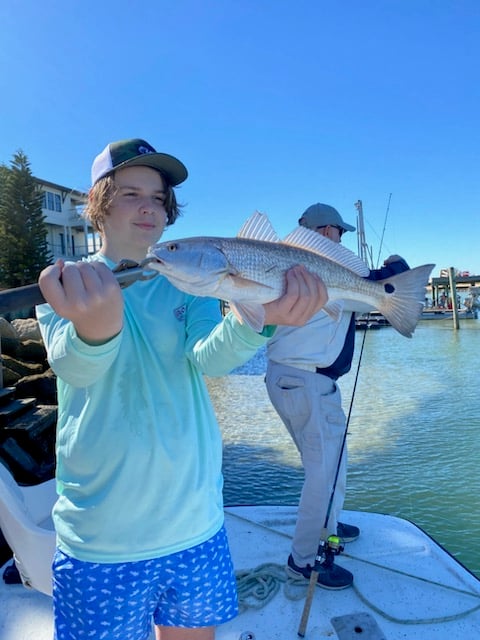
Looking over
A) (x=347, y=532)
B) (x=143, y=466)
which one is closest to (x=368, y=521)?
(x=347, y=532)

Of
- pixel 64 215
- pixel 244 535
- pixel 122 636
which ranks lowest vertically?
pixel 244 535

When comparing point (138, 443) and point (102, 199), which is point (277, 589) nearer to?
Result: point (138, 443)

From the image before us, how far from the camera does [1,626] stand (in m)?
2.83

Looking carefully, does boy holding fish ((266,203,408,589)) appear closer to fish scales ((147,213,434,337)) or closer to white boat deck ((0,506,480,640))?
white boat deck ((0,506,480,640))

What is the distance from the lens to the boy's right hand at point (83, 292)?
4.34 feet

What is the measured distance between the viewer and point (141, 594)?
1.58m

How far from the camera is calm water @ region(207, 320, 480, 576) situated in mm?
A: 5594

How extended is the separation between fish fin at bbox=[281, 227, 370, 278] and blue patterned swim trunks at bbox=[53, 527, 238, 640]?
4.26ft

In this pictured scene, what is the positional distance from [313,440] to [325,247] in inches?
66.5

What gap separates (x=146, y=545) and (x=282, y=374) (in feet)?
6.82

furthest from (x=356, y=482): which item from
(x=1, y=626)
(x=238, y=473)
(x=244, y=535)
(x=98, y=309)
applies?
(x=98, y=309)

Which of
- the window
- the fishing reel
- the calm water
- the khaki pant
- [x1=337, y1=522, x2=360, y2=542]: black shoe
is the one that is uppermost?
the window

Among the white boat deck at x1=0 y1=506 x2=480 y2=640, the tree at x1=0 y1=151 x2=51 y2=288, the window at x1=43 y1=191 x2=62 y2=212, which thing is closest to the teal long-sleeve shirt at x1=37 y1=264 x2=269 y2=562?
the white boat deck at x1=0 y1=506 x2=480 y2=640

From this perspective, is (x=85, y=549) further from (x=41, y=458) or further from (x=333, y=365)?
(x=41, y=458)
